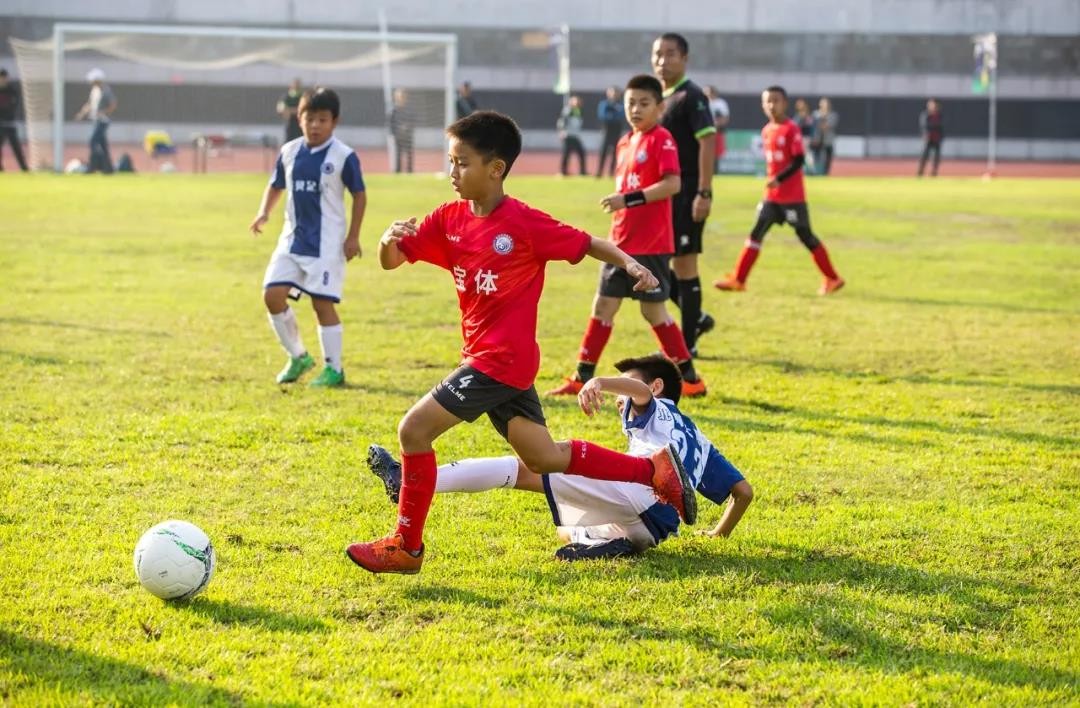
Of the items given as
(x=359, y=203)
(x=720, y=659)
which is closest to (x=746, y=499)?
(x=720, y=659)

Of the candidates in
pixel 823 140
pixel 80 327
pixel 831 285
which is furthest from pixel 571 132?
pixel 80 327

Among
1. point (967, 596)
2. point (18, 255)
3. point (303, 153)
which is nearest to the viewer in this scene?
point (967, 596)

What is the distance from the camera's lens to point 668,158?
7.81 metres

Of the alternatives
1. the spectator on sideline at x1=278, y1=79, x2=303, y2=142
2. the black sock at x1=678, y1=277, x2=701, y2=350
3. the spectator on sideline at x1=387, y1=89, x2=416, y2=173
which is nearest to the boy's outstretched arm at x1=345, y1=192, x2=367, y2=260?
the black sock at x1=678, y1=277, x2=701, y2=350

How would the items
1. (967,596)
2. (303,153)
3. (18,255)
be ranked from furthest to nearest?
1. (18,255)
2. (303,153)
3. (967,596)

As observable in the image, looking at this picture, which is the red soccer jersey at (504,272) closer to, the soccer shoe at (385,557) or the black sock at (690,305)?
the soccer shoe at (385,557)

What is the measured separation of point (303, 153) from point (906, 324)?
5.70 metres

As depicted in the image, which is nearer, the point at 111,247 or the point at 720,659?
the point at 720,659

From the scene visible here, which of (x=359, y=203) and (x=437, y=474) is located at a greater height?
(x=359, y=203)

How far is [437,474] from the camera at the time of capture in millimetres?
4930

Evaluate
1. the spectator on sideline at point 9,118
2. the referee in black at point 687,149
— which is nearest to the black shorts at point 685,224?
the referee in black at point 687,149

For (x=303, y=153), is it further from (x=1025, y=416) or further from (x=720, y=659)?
(x=720, y=659)

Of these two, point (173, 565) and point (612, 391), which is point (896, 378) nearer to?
point (612, 391)

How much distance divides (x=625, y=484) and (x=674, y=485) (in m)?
0.23
